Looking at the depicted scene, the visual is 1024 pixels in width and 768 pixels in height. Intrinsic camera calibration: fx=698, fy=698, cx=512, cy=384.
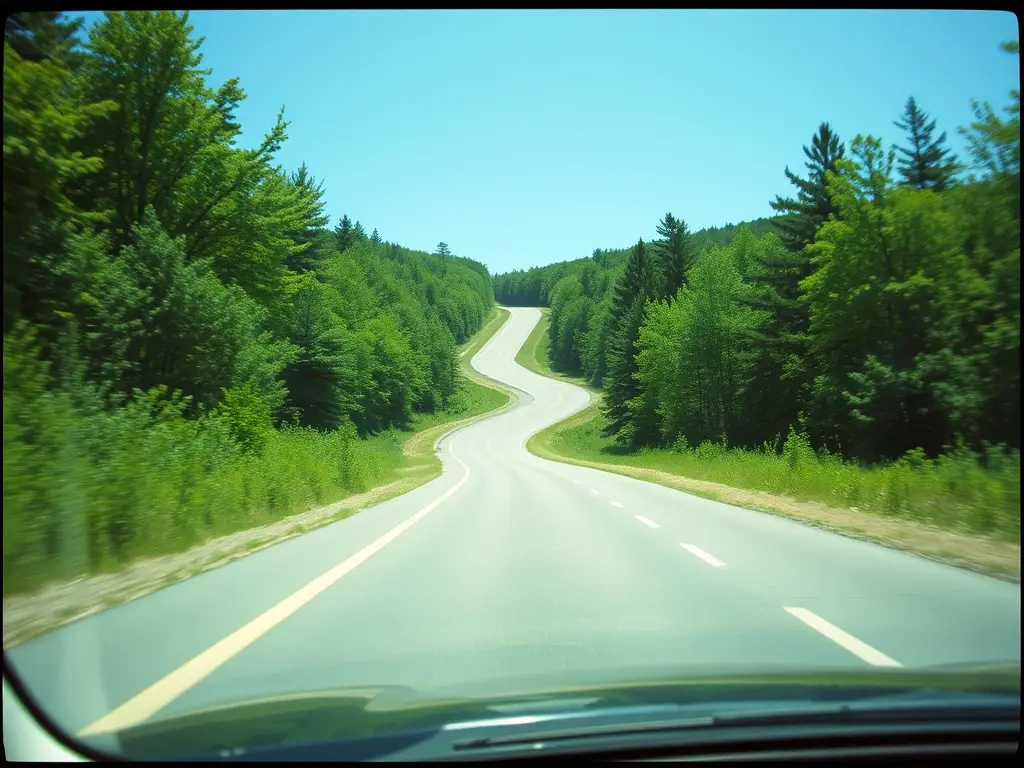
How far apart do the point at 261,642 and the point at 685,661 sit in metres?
3.18

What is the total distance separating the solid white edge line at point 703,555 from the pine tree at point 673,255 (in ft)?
177

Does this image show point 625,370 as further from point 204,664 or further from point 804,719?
point 804,719

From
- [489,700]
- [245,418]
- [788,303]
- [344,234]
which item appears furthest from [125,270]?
[344,234]

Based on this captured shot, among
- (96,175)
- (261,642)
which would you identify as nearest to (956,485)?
(261,642)

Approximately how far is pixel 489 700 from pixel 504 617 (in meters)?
2.77

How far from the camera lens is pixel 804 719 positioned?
3.09m

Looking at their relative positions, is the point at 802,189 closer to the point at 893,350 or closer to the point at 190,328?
the point at 893,350

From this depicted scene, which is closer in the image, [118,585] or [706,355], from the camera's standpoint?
[118,585]

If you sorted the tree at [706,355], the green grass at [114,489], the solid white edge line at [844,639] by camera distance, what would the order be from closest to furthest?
1. the solid white edge line at [844,639]
2. the green grass at [114,489]
3. the tree at [706,355]

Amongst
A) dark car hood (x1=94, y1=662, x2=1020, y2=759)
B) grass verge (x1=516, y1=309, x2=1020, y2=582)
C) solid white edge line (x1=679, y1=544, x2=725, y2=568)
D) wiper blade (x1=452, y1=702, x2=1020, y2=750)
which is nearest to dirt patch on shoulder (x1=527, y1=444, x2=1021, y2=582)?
grass verge (x1=516, y1=309, x2=1020, y2=582)

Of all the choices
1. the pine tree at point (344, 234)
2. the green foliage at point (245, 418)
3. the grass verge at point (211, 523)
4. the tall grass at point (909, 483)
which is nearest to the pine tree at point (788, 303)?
the tall grass at point (909, 483)

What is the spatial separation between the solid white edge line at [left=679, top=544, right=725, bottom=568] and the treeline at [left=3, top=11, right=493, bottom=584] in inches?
310

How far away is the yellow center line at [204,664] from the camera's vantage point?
12.3 ft

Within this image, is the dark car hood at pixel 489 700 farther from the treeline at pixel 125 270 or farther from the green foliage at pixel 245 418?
the green foliage at pixel 245 418
